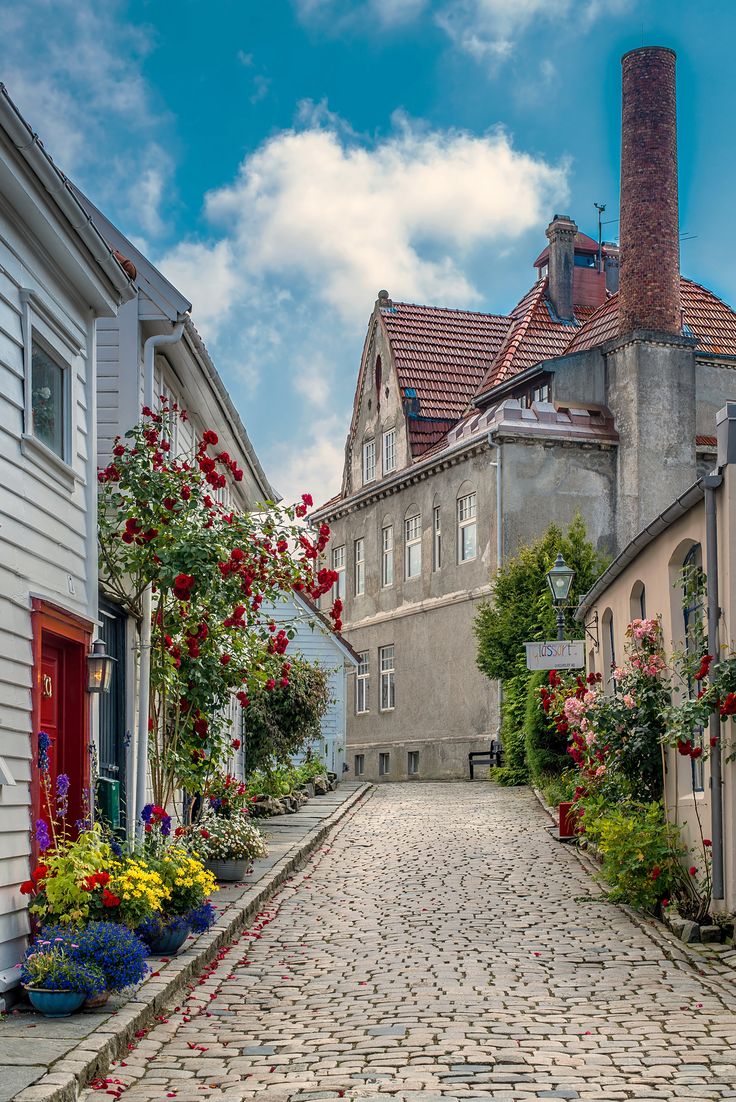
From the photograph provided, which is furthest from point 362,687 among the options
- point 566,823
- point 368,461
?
point 566,823

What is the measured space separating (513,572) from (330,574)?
1669 cm

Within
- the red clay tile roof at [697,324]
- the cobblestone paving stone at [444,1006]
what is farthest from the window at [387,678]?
the cobblestone paving stone at [444,1006]

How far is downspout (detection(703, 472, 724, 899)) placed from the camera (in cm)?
1113

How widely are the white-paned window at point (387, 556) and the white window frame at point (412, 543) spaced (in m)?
1.02

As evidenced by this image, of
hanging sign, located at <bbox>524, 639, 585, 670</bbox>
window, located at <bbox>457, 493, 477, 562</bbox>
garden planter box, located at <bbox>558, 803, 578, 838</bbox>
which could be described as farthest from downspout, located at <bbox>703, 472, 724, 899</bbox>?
window, located at <bbox>457, 493, 477, 562</bbox>

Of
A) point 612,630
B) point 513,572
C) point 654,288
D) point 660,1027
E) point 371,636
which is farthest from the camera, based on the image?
point 371,636

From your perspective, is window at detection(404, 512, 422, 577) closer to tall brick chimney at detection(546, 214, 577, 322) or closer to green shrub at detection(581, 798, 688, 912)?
tall brick chimney at detection(546, 214, 577, 322)

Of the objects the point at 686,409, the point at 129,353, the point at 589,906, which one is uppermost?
the point at 686,409

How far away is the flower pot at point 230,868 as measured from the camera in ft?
47.4

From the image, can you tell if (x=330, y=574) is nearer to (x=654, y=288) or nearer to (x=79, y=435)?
(x=79, y=435)

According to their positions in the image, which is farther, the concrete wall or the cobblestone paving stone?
the concrete wall

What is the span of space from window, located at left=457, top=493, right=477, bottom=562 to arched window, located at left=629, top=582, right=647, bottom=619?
19.4m

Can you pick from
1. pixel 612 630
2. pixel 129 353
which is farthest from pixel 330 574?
pixel 612 630

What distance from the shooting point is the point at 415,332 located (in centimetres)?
4194
